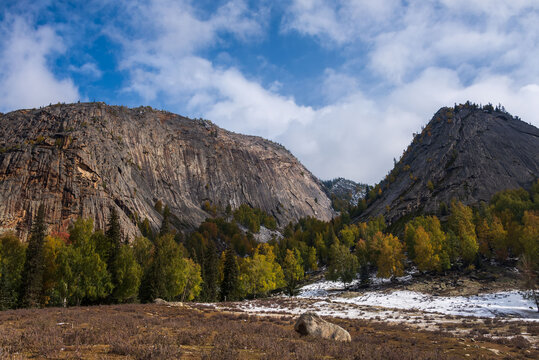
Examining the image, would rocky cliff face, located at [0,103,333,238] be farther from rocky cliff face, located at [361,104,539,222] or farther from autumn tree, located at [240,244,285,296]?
rocky cliff face, located at [361,104,539,222]

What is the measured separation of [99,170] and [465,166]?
157 meters

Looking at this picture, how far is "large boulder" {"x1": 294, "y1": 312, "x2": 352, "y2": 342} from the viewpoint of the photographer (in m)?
18.9

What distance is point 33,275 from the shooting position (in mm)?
40156

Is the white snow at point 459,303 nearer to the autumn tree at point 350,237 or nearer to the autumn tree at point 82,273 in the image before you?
the autumn tree at point 82,273

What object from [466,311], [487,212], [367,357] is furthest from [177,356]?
[487,212]

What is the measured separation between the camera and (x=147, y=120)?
191250 mm

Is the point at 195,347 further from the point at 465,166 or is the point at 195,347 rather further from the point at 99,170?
the point at 465,166

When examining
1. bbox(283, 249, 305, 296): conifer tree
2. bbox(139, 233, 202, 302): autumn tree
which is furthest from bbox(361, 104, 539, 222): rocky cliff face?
bbox(139, 233, 202, 302): autumn tree

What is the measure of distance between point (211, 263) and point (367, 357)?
56.6 metres

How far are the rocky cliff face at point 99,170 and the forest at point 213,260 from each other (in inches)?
665

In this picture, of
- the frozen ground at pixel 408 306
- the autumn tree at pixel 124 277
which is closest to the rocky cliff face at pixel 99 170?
the autumn tree at pixel 124 277

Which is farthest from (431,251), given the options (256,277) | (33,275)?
(33,275)

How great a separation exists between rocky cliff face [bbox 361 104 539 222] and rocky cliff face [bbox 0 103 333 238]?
74.5 meters

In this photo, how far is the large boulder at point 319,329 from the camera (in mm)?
18889
